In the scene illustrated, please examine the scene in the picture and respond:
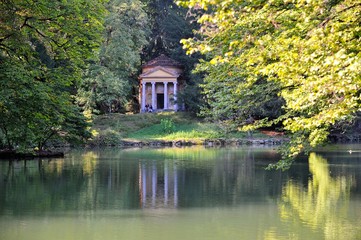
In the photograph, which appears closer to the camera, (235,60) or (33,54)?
(235,60)

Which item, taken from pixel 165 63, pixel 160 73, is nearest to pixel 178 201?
pixel 160 73

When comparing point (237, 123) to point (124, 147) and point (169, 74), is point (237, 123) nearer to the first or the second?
point (124, 147)

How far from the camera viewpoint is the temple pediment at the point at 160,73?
5209 cm

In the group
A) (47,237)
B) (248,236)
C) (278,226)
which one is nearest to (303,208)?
(278,226)

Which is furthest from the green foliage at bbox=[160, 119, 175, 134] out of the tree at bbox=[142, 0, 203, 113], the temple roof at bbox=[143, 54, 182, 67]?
the temple roof at bbox=[143, 54, 182, 67]

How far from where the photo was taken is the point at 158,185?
17.8 metres

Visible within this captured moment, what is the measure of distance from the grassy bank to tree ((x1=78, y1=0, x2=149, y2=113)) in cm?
177

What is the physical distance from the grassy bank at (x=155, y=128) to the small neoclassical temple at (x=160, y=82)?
453 centimetres

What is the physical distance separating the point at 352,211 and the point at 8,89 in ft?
27.6

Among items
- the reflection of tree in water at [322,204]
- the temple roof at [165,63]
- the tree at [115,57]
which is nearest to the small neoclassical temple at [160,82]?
the temple roof at [165,63]

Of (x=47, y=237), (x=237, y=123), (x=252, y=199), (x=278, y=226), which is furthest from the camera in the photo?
(x=237, y=123)

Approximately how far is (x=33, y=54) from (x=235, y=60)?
20.3 ft

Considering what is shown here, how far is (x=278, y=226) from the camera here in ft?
36.6

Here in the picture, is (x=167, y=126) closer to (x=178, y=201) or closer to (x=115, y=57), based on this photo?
(x=115, y=57)
